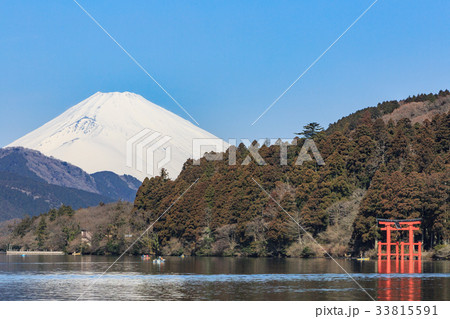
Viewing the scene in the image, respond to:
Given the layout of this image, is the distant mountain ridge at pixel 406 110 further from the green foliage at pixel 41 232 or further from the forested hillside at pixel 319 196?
the green foliage at pixel 41 232

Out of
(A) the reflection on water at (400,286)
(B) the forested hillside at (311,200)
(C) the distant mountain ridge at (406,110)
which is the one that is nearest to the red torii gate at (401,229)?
(B) the forested hillside at (311,200)

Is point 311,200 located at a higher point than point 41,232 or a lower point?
higher

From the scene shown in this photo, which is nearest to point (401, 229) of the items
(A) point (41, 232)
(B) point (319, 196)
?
(B) point (319, 196)

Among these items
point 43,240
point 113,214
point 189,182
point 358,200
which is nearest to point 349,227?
point 358,200

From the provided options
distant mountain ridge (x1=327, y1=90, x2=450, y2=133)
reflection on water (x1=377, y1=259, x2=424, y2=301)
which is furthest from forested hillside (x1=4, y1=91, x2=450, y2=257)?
distant mountain ridge (x1=327, y1=90, x2=450, y2=133)

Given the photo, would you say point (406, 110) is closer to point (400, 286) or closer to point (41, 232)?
point (41, 232)

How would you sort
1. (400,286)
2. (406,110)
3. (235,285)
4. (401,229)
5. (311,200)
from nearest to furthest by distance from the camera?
(400,286) < (235,285) < (401,229) < (311,200) < (406,110)

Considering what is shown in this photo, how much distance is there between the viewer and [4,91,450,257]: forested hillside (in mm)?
68375

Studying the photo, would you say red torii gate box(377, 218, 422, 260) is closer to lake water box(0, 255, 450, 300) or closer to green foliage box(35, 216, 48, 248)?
lake water box(0, 255, 450, 300)

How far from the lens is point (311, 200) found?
76062 millimetres

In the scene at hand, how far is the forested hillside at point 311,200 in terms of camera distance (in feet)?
224

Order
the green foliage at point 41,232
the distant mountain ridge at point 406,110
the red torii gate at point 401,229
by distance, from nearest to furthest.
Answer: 1. the red torii gate at point 401,229
2. the green foliage at point 41,232
3. the distant mountain ridge at point 406,110
